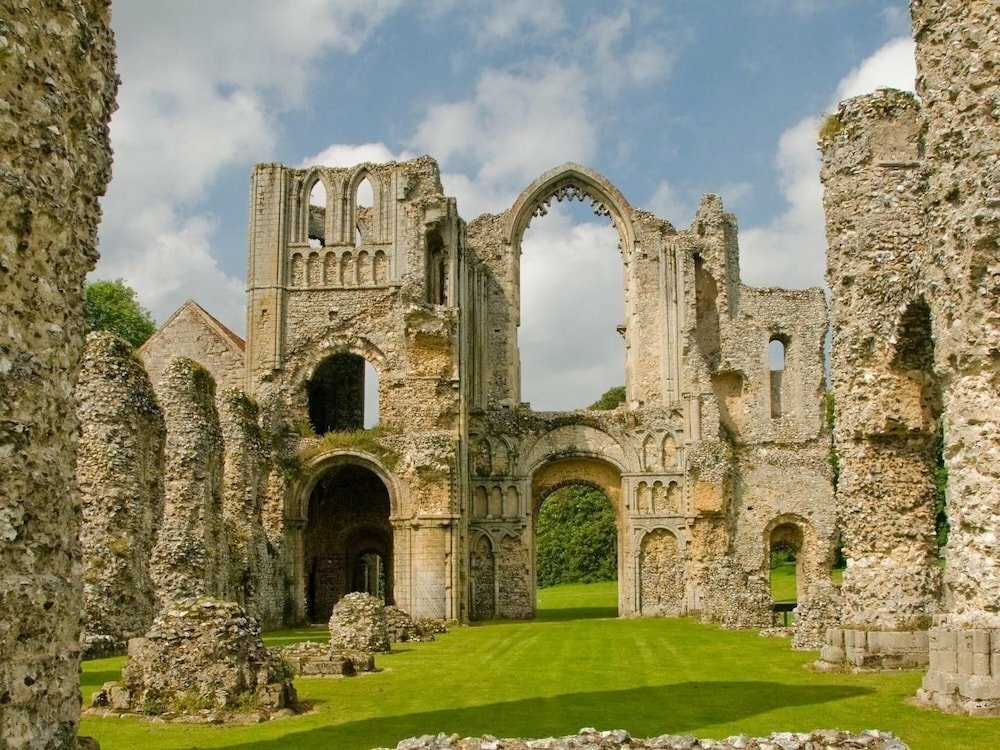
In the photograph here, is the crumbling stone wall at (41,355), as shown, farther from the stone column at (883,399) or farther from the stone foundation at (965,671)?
the stone column at (883,399)

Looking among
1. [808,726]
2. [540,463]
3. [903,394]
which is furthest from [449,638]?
[808,726]

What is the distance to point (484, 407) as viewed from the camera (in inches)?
1155

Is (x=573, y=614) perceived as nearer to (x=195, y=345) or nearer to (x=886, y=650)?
(x=195, y=345)

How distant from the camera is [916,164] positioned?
1370cm

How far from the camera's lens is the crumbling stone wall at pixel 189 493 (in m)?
18.7

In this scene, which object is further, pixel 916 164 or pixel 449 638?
pixel 449 638

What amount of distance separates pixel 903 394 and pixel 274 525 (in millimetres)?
16607

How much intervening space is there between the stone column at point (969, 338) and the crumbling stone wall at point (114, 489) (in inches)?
469

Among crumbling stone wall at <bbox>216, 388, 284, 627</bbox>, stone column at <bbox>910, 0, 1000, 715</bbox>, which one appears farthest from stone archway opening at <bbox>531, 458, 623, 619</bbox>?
stone column at <bbox>910, 0, 1000, 715</bbox>

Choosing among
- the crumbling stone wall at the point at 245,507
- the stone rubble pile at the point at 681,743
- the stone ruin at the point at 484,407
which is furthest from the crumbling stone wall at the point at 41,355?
the crumbling stone wall at the point at 245,507

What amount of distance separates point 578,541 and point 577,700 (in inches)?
1693

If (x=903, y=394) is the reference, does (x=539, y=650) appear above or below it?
below

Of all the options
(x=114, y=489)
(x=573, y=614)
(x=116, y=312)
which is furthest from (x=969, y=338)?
(x=116, y=312)

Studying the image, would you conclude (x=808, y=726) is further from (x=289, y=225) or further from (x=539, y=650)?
(x=289, y=225)
